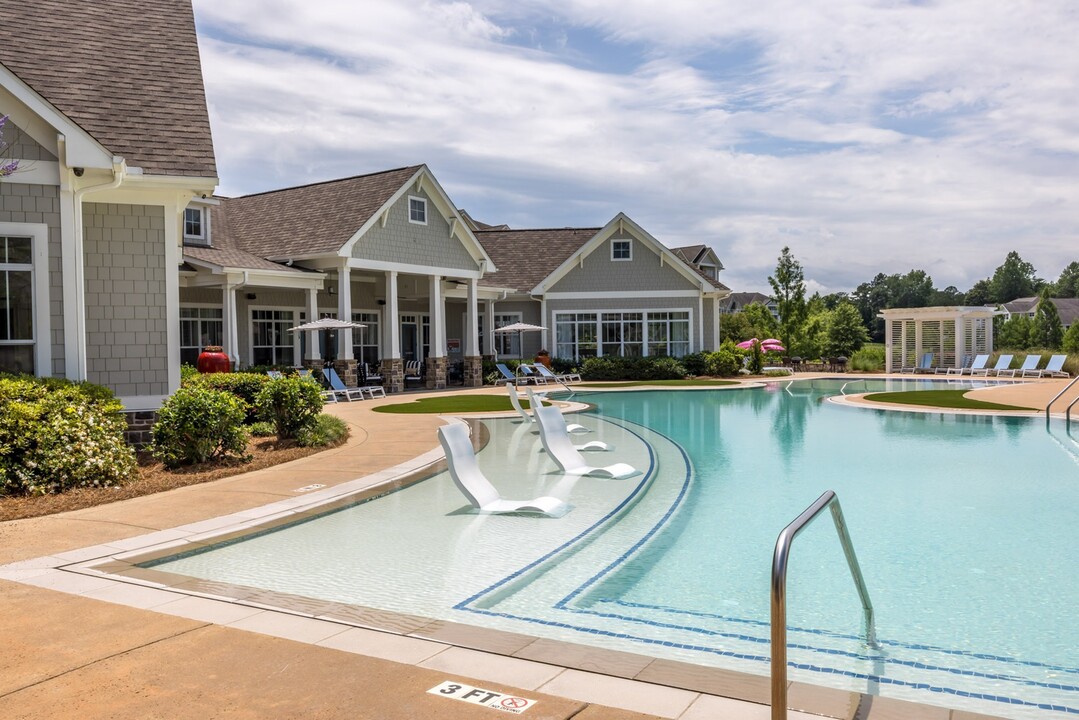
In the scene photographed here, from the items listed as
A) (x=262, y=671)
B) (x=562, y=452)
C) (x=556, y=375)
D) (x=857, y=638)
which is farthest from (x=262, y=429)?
(x=556, y=375)

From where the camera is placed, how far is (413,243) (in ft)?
82.3

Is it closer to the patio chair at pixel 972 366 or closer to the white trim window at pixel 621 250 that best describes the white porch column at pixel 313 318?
the white trim window at pixel 621 250

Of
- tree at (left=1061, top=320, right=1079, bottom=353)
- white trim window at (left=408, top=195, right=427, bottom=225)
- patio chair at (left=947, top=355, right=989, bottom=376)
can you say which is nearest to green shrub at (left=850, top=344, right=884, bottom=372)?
patio chair at (left=947, top=355, right=989, bottom=376)

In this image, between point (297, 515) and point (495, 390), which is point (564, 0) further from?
Answer: point (495, 390)

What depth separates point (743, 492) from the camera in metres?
9.68

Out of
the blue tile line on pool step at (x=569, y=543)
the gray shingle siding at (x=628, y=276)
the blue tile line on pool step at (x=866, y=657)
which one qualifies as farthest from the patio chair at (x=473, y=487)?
the gray shingle siding at (x=628, y=276)

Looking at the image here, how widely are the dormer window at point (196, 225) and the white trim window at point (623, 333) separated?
50.4 ft

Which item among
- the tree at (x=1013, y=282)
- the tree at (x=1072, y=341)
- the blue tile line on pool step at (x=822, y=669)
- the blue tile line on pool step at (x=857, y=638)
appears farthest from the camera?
the tree at (x=1013, y=282)

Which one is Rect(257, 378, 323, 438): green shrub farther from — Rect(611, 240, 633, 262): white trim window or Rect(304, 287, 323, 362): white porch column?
Rect(611, 240, 633, 262): white trim window

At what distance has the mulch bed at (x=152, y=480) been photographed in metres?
7.91

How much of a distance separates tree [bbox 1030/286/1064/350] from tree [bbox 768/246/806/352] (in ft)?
44.4

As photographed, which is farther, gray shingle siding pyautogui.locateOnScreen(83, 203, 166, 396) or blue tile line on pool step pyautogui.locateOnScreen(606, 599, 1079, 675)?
gray shingle siding pyautogui.locateOnScreen(83, 203, 166, 396)

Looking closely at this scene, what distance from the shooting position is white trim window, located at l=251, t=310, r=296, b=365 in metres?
25.1

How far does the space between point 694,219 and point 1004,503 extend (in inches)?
1165
